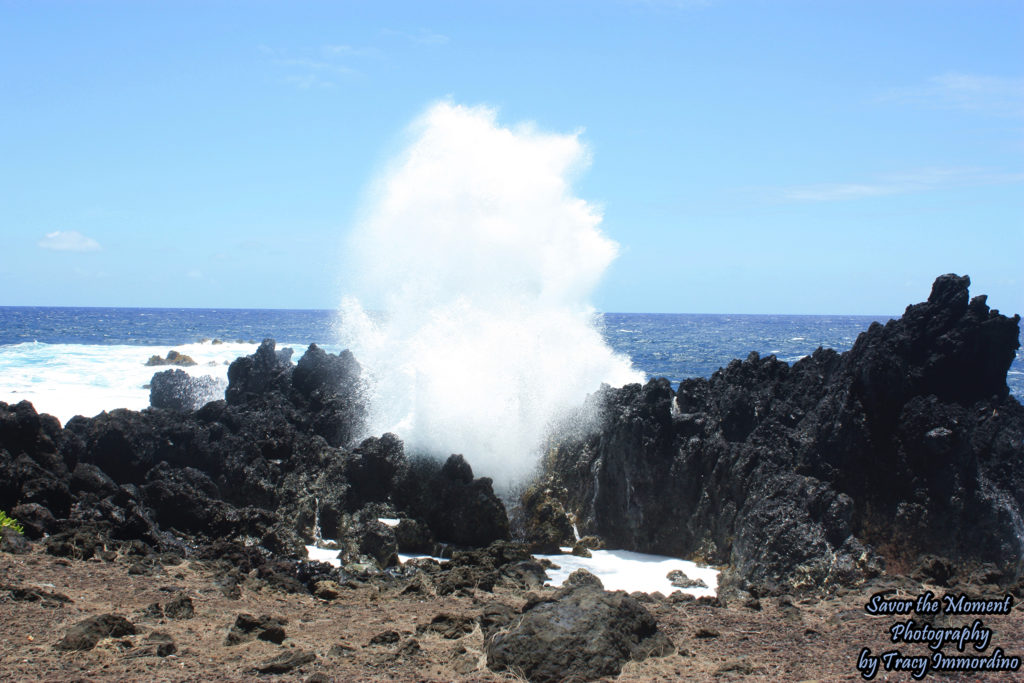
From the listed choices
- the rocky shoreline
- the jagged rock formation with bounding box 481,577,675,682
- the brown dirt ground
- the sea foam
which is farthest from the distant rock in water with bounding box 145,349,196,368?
the jagged rock formation with bounding box 481,577,675,682

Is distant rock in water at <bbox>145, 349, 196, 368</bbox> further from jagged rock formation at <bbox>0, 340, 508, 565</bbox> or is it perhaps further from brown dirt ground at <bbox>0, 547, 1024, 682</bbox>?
brown dirt ground at <bbox>0, 547, 1024, 682</bbox>

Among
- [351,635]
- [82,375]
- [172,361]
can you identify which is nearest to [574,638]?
[351,635]

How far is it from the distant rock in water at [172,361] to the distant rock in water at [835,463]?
104 feet

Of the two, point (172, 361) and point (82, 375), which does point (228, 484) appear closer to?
point (82, 375)

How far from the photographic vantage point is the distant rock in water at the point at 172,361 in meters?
40.8

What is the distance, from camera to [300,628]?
7.28m

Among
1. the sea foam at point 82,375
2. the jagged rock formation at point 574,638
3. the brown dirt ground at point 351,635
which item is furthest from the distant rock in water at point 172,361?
the jagged rock formation at point 574,638

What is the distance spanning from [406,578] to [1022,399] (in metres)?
37.2

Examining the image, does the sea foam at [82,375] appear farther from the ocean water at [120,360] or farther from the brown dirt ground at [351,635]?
the brown dirt ground at [351,635]

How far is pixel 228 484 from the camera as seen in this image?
12.9m

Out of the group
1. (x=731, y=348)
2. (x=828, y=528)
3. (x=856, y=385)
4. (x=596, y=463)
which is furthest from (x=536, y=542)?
(x=731, y=348)

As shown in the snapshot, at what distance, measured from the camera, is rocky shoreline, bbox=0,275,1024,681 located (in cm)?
650

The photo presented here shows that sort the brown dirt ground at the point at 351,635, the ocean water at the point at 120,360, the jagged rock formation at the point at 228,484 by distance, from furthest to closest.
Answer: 1. the ocean water at the point at 120,360
2. the jagged rock formation at the point at 228,484
3. the brown dirt ground at the point at 351,635

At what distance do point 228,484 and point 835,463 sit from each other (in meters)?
8.99
